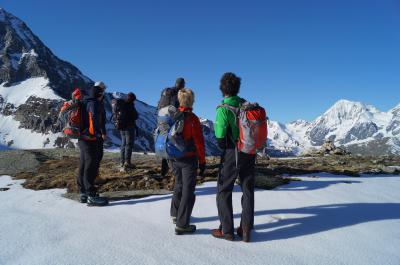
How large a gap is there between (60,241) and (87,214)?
1.76m

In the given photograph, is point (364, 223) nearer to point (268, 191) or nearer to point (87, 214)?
point (268, 191)

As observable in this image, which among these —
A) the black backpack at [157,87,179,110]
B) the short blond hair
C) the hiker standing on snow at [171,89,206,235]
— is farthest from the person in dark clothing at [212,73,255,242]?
the black backpack at [157,87,179,110]

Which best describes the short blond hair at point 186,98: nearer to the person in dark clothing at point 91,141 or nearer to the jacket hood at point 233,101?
the jacket hood at point 233,101

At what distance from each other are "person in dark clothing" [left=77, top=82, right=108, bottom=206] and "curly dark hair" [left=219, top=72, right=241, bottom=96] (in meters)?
3.83

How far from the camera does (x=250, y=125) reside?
246 inches

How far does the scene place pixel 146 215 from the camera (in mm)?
7648

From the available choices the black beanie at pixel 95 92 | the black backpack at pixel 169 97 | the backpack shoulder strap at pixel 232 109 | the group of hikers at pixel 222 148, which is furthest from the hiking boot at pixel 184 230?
the black beanie at pixel 95 92

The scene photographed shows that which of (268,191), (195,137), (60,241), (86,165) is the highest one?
(195,137)

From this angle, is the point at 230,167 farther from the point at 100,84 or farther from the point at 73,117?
the point at 100,84

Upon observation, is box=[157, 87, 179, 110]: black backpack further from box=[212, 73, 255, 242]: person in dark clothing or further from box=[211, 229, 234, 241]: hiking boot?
box=[211, 229, 234, 241]: hiking boot

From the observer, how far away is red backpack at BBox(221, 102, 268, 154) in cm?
624

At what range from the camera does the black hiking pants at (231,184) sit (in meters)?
6.29

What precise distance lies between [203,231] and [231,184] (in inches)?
45.5

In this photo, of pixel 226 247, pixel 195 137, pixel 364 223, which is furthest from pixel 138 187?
pixel 364 223
